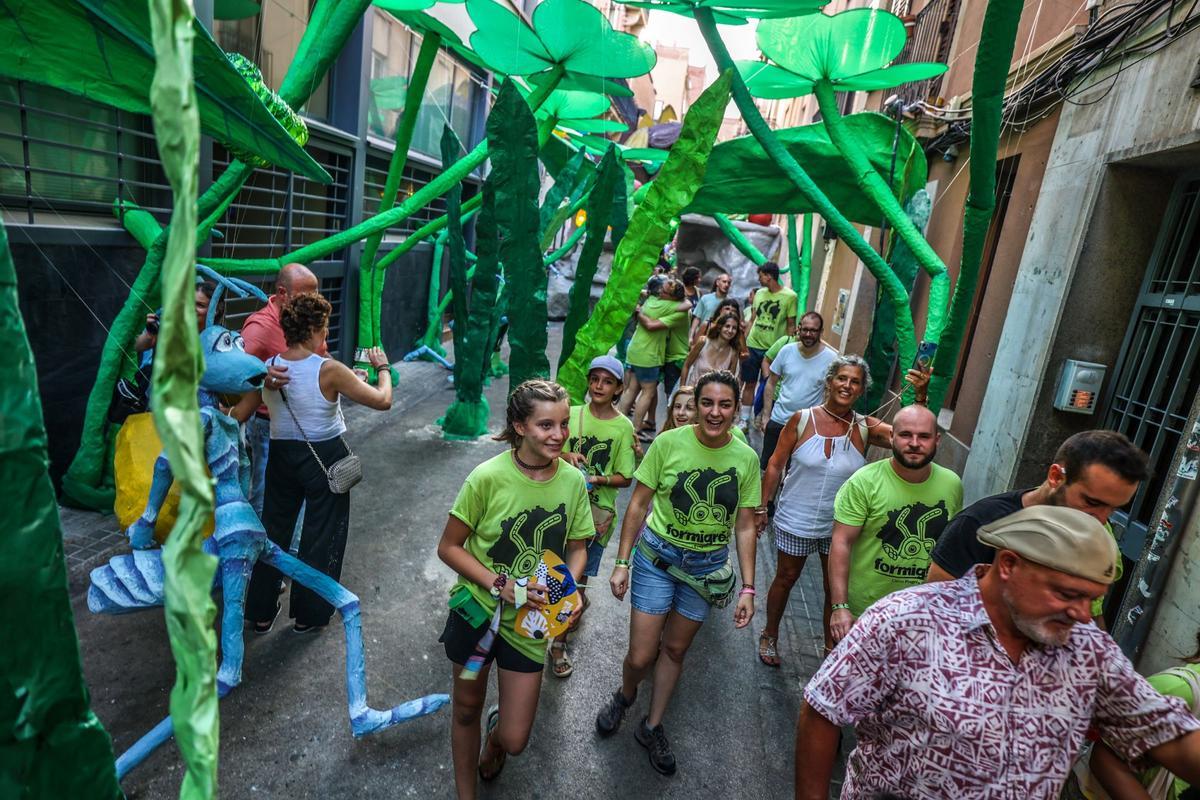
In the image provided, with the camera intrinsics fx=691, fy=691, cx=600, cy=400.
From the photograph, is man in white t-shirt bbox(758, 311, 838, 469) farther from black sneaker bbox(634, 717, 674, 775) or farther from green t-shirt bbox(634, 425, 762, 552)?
black sneaker bbox(634, 717, 674, 775)

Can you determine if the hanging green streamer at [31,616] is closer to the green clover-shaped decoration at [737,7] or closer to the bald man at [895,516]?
the bald man at [895,516]

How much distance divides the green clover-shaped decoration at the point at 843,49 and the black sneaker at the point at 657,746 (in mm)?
4276

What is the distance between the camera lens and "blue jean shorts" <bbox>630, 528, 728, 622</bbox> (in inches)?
117

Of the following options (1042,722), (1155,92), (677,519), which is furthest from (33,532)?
(1155,92)

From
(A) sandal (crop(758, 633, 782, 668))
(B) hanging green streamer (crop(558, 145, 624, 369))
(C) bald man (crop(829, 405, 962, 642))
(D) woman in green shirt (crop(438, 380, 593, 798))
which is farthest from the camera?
(B) hanging green streamer (crop(558, 145, 624, 369))

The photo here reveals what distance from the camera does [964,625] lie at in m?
1.58

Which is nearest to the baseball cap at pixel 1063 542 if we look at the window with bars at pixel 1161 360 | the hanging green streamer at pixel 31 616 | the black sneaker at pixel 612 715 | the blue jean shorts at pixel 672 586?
the blue jean shorts at pixel 672 586

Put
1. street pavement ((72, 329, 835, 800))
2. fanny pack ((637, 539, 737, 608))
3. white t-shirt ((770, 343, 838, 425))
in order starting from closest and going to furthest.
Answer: street pavement ((72, 329, 835, 800))
fanny pack ((637, 539, 737, 608))
white t-shirt ((770, 343, 838, 425))

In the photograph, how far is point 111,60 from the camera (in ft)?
6.71

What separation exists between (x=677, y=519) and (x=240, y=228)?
5329 mm

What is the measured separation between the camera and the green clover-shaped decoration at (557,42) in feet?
15.1

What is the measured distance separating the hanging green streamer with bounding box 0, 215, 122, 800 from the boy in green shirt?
269 cm

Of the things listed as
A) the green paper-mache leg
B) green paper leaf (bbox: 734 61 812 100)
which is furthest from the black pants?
green paper leaf (bbox: 734 61 812 100)

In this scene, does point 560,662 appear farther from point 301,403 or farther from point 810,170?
point 810,170
